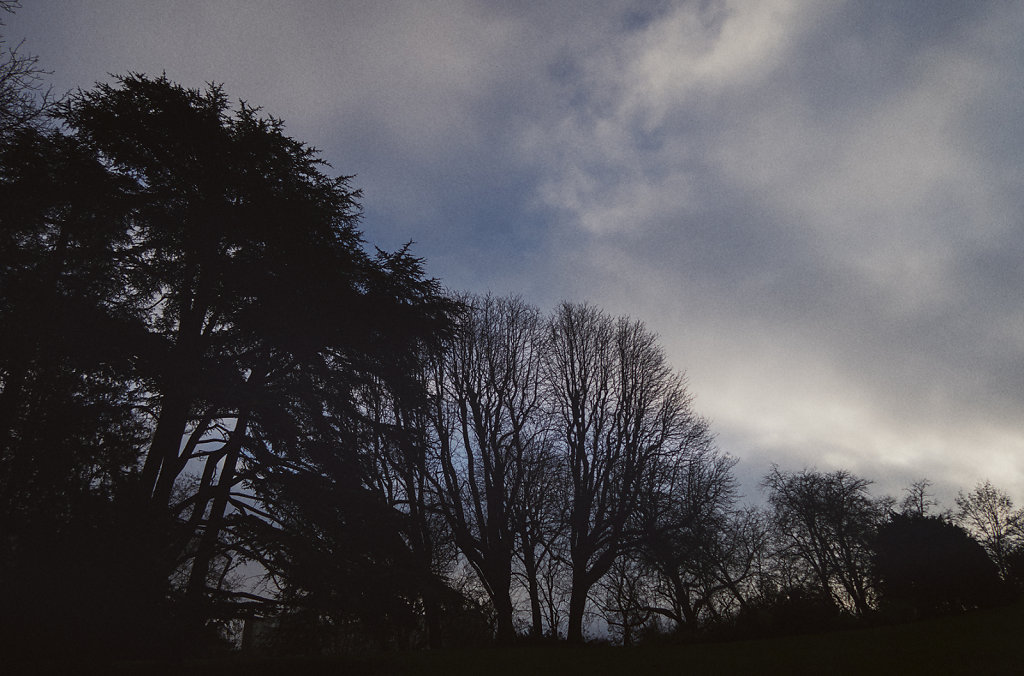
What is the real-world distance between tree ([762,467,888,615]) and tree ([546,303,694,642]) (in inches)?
667

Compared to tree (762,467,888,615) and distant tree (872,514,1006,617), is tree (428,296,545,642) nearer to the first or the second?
distant tree (872,514,1006,617)

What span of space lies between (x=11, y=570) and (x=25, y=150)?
7015 mm

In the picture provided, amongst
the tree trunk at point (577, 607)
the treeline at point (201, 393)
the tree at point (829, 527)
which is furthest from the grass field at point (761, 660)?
the tree at point (829, 527)

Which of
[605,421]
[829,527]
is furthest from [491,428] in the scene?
[829,527]

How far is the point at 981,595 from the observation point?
17.1 metres

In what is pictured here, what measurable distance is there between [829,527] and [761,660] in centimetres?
2865

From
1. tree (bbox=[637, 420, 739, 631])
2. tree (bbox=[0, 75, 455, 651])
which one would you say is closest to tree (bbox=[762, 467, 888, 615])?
tree (bbox=[637, 420, 739, 631])

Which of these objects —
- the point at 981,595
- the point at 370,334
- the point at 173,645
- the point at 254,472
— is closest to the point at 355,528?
the point at 254,472

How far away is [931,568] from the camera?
58.1 feet

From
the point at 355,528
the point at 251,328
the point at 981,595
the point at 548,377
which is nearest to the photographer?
the point at 355,528

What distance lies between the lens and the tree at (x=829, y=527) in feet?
105

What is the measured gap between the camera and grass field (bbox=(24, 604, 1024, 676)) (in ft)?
26.9

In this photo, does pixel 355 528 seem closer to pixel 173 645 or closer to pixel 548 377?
pixel 173 645

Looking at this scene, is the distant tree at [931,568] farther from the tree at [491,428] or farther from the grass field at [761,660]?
the tree at [491,428]
